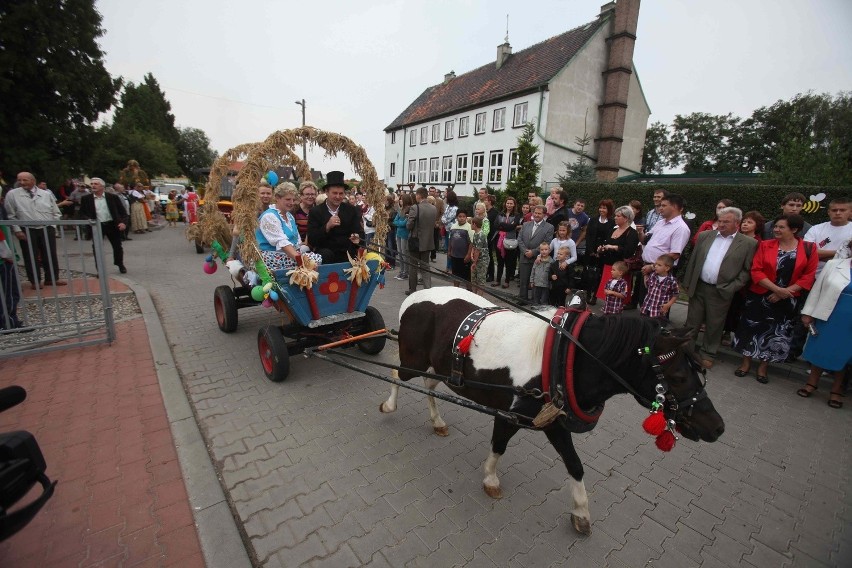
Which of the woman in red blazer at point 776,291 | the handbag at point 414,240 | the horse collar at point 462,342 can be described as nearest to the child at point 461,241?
the handbag at point 414,240

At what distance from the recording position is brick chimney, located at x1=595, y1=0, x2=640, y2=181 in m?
22.9

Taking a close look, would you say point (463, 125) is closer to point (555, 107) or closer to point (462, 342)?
point (555, 107)

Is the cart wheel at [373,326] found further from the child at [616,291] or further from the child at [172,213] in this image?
the child at [172,213]

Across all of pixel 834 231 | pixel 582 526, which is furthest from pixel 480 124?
pixel 582 526

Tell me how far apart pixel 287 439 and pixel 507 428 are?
1917mm

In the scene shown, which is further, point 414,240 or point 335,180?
point 414,240

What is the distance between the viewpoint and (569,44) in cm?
2369

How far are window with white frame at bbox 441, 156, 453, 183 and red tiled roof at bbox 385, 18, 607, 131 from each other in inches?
137

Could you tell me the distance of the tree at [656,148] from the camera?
47.8 meters

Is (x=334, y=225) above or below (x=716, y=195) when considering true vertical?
below

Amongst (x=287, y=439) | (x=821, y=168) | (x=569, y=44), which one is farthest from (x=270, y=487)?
(x=569, y=44)

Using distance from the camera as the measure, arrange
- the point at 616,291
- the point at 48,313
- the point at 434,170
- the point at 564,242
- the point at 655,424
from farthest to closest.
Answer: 1. the point at 434,170
2. the point at 564,242
3. the point at 48,313
4. the point at 616,291
5. the point at 655,424

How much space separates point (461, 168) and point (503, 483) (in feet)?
92.2

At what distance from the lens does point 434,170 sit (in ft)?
104
